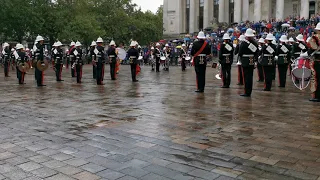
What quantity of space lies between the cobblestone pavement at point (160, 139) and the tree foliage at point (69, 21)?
93.1 ft

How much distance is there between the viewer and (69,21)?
42594mm

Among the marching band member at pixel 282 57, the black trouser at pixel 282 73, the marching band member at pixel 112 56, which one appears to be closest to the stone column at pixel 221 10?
the marching band member at pixel 112 56

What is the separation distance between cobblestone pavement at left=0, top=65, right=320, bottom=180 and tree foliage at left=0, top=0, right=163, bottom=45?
2839 centimetres

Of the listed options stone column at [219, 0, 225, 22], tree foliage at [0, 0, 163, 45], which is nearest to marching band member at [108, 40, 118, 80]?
tree foliage at [0, 0, 163, 45]

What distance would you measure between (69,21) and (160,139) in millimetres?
39033

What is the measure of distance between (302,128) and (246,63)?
16.4 feet

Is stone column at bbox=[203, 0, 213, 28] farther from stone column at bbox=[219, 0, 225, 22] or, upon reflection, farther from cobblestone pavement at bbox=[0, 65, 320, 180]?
cobblestone pavement at bbox=[0, 65, 320, 180]

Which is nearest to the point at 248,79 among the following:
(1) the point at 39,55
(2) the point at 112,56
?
(2) the point at 112,56

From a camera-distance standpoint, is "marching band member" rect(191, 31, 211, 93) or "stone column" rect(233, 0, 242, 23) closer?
"marching band member" rect(191, 31, 211, 93)

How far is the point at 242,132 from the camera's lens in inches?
257

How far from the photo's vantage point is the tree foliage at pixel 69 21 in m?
36.0

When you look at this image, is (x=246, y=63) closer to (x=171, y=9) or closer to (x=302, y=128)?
(x=302, y=128)

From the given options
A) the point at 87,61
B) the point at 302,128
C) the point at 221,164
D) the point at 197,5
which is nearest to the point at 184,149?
the point at 221,164

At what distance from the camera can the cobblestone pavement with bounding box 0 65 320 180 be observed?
4.55 meters
